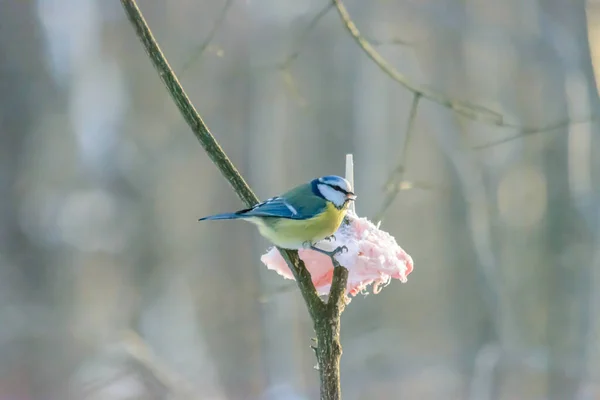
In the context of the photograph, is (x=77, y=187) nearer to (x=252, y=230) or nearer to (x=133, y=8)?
(x=252, y=230)

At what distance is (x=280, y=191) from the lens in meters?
1.57

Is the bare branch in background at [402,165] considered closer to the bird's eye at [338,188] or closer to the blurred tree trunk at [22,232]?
the bird's eye at [338,188]

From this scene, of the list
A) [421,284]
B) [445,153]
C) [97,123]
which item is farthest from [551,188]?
[97,123]

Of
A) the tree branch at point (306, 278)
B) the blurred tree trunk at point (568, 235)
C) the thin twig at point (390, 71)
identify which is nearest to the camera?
the tree branch at point (306, 278)

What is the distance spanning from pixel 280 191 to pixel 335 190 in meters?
0.94

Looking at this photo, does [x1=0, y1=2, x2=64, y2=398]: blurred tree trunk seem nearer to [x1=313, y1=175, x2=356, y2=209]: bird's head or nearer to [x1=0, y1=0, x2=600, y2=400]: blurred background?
[x1=0, y1=0, x2=600, y2=400]: blurred background

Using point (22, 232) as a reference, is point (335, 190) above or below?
below

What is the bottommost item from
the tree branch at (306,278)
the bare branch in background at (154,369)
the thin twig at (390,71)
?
the tree branch at (306,278)

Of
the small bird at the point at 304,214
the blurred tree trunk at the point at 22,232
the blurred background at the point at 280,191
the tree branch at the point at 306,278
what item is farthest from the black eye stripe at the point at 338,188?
the blurred tree trunk at the point at 22,232

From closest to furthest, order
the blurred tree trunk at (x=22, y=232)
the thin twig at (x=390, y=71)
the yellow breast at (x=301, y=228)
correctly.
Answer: the yellow breast at (x=301, y=228)
the thin twig at (x=390, y=71)
the blurred tree trunk at (x=22, y=232)

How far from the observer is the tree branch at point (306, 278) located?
47 centimetres

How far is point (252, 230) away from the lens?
1591 millimetres

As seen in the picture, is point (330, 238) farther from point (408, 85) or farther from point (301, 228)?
point (408, 85)

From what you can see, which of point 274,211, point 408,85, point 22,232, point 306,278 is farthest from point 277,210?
point 22,232
